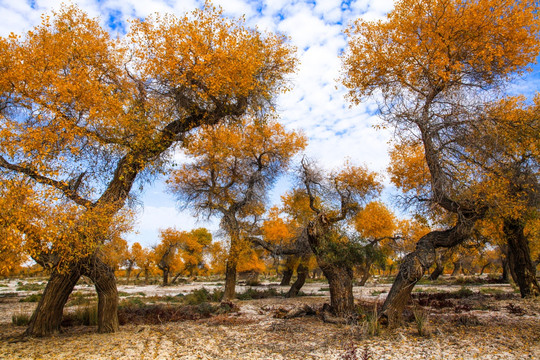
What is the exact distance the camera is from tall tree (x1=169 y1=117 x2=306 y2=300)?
16891 mm

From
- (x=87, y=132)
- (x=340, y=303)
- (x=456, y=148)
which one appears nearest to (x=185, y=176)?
(x=87, y=132)

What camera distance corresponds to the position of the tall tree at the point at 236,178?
55.4ft

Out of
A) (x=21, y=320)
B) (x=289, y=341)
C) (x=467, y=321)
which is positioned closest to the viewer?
(x=289, y=341)

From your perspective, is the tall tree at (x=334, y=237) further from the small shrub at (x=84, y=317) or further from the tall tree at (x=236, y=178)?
the small shrub at (x=84, y=317)

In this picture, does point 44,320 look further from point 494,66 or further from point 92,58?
Answer: point 494,66

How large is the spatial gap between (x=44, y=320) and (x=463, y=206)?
11.2 meters

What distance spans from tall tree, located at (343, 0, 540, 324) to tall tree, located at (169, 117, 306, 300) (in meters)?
8.32

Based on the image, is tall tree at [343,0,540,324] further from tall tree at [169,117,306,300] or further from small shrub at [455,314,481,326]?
tall tree at [169,117,306,300]

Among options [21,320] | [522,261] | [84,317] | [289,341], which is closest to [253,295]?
[84,317]

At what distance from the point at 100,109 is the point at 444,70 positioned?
8785mm

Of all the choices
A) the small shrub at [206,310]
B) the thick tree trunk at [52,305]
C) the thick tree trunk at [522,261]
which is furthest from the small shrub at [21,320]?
the thick tree trunk at [522,261]

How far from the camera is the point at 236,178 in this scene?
57.7 ft

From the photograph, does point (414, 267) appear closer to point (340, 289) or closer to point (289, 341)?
point (340, 289)

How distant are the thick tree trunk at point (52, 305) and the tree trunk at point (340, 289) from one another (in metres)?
7.20
